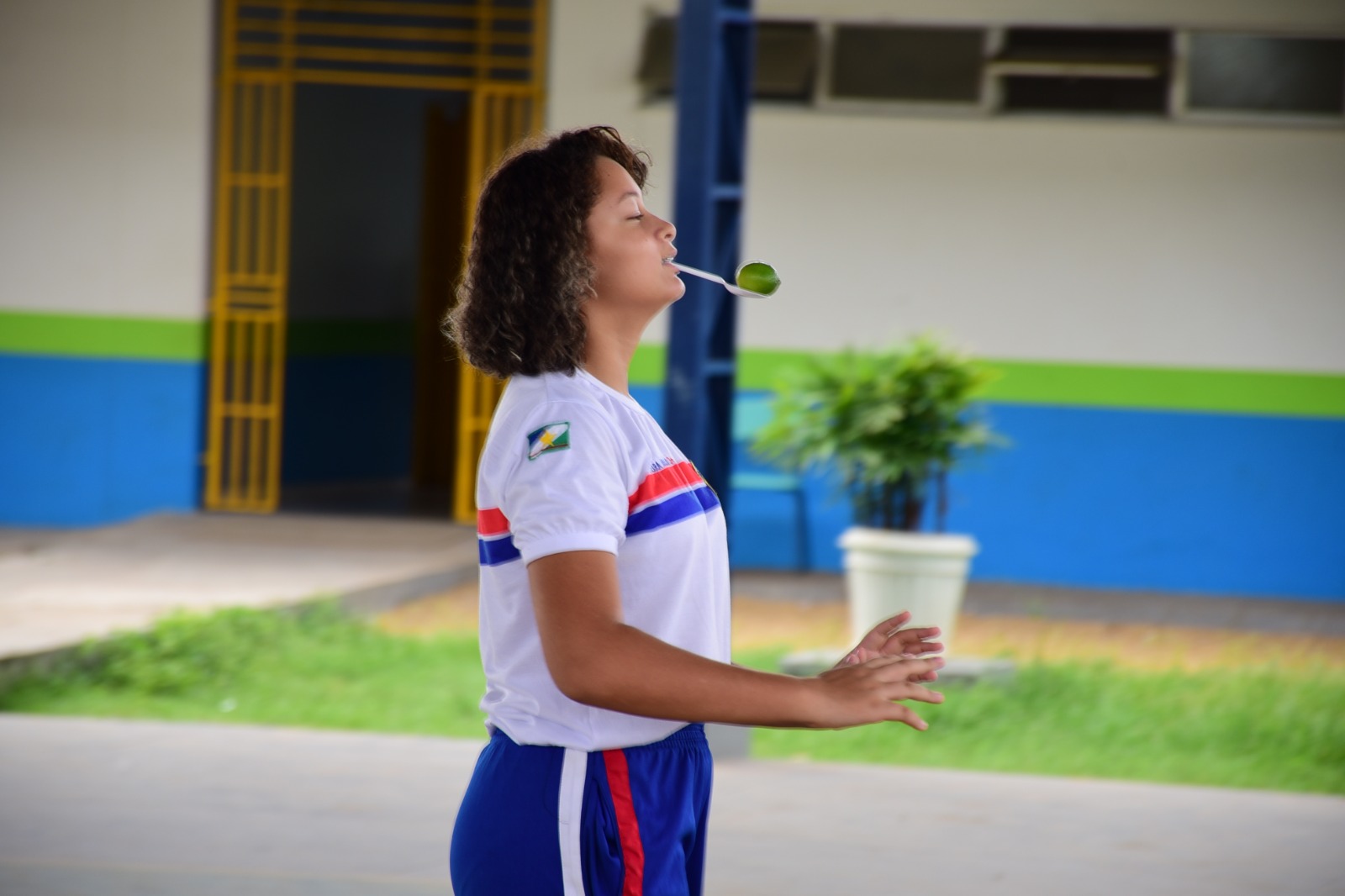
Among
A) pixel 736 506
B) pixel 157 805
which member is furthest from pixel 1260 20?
pixel 157 805

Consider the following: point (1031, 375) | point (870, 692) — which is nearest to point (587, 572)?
point (870, 692)

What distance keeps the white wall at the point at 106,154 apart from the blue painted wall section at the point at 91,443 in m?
0.43

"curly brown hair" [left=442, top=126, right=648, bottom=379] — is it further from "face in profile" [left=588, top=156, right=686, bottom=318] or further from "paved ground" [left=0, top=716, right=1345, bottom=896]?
"paved ground" [left=0, top=716, right=1345, bottom=896]

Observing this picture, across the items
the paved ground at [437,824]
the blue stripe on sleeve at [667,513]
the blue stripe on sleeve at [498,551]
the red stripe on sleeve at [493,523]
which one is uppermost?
the blue stripe on sleeve at [667,513]

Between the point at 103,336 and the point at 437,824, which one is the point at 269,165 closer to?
the point at 103,336

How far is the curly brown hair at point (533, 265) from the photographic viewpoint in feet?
5.45

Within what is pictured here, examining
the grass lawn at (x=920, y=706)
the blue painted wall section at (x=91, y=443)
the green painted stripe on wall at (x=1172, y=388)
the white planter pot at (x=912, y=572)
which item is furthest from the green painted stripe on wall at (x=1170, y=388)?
the blue painted wall section at (x=91, y=443)

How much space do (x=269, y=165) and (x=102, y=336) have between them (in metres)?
1.41

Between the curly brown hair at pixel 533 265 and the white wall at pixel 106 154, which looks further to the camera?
the white wall at pixel 106 154

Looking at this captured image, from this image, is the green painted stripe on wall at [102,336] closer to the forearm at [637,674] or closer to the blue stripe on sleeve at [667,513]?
the blue stripe on sleeve at [667,513]

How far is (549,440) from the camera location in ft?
5.11

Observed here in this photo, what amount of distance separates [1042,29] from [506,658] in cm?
783

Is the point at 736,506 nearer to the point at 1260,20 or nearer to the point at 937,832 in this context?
the point at 1260,20

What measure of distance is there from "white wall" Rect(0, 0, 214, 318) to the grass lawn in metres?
3.69
